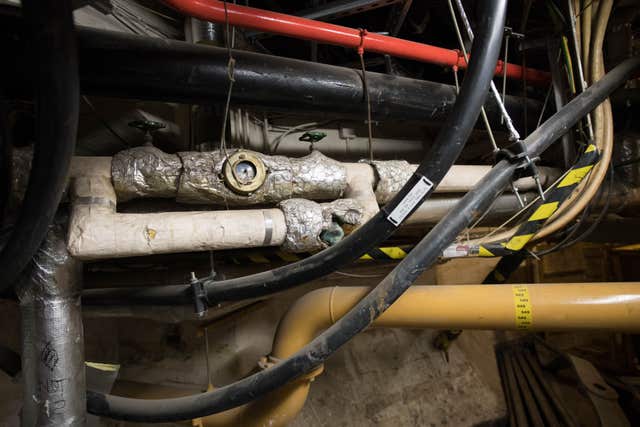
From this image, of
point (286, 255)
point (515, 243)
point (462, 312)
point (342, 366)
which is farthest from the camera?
point (342, 366)

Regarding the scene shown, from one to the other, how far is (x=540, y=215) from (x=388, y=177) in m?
0.43

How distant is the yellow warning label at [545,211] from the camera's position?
0.81 metres

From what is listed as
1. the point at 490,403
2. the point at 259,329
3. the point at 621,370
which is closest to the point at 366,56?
the point at 259,329

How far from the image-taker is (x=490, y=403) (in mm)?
1437

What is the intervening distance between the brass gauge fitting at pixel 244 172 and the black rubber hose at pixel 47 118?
28cm

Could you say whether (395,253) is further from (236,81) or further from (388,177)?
(236,81)

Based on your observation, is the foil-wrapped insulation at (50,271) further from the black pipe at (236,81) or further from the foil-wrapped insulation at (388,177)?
the foil-wrapped insulation at (388,177)

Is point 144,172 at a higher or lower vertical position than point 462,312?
higher

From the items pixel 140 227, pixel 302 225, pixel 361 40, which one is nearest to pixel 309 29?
pixel 361 40

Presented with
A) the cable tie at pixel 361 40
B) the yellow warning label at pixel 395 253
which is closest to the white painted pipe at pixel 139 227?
the yellow warning label at pixel 395 253

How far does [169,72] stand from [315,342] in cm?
64

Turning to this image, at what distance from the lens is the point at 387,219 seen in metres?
0.52

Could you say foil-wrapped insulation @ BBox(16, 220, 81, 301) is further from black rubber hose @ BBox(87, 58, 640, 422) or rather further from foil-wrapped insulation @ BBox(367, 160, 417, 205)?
foil-wrapped insulation @ BBox(367, 160, 417, 205)

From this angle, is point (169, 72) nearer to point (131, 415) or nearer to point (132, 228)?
point (132, 228)
